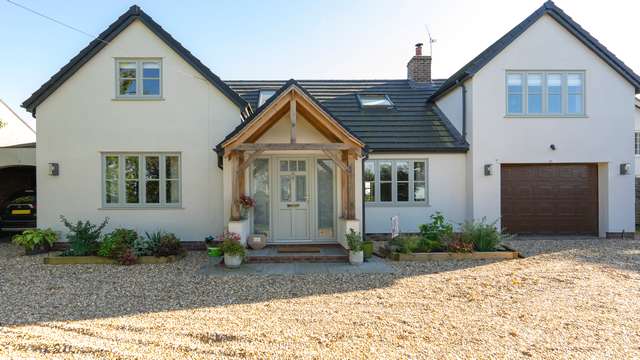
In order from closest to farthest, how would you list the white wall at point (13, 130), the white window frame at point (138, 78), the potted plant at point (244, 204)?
the potted plant at point (244, 204) → the white window frame at point (138, 78) → the white wall at point (13, 130)

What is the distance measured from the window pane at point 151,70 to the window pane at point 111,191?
3341 millimetres

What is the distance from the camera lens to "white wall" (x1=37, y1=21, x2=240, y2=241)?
11.1 metres

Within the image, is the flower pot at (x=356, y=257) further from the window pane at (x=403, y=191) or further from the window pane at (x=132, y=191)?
the window pane at (x=132, y=191)

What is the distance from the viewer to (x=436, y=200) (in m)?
12.7

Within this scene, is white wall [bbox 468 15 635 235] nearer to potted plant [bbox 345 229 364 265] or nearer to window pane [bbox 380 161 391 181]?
window pane [bbox 380 161 391 181]

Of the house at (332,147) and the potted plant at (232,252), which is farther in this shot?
the house at (332,147)

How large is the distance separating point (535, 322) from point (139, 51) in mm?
11768

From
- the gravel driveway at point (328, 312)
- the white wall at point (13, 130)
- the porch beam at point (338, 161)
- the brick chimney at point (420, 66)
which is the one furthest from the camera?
the brick chimney at point (420, 66)

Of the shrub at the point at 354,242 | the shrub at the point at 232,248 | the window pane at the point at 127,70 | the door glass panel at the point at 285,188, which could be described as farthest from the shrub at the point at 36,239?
the shrub at the point at 354,242

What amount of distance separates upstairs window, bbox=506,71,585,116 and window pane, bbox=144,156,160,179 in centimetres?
1129

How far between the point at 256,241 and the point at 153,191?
12.0ft

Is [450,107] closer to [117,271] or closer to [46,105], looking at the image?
Answer: [117,271]

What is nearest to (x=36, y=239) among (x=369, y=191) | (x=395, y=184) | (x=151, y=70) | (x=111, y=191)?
(x=111, y=191)

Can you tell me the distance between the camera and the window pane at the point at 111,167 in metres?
11.2
